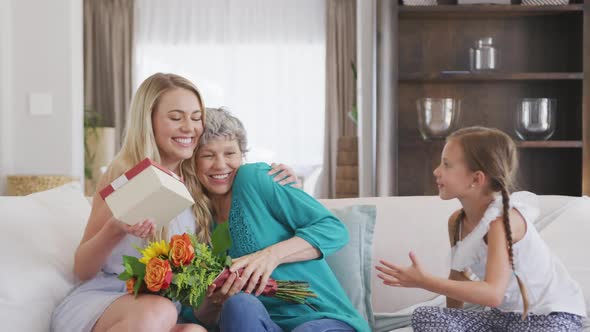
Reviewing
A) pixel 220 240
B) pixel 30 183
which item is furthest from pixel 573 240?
pixel 30 183

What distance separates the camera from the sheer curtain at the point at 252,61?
27.9ft

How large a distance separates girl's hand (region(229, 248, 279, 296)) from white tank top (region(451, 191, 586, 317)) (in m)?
0.52

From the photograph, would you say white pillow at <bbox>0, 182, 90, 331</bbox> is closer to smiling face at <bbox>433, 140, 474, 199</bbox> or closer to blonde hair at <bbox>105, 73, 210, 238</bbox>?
blonde hair at <bbox>105, 73, 210, 238</bbox>

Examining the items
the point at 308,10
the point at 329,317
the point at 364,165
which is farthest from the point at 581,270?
the point at 308,10

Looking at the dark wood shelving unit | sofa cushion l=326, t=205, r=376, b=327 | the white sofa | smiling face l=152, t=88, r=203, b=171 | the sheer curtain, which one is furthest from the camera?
the sheer curtain

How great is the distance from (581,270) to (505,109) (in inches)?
67.8

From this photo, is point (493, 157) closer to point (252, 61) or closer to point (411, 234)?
point (411, 234)

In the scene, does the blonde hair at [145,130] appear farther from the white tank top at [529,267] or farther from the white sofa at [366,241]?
the white tank top at [529,267]

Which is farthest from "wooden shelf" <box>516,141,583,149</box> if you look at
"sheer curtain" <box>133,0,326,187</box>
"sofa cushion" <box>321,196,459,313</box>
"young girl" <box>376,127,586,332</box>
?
"sheer curtain" <box>133,0,326,187</box>

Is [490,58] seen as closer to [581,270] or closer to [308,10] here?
[581,270]

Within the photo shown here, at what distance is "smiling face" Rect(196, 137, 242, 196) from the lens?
2.15m

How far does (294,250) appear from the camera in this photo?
6.68 ft

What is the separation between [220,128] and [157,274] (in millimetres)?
583

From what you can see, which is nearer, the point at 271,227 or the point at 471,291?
the point at 471,291
